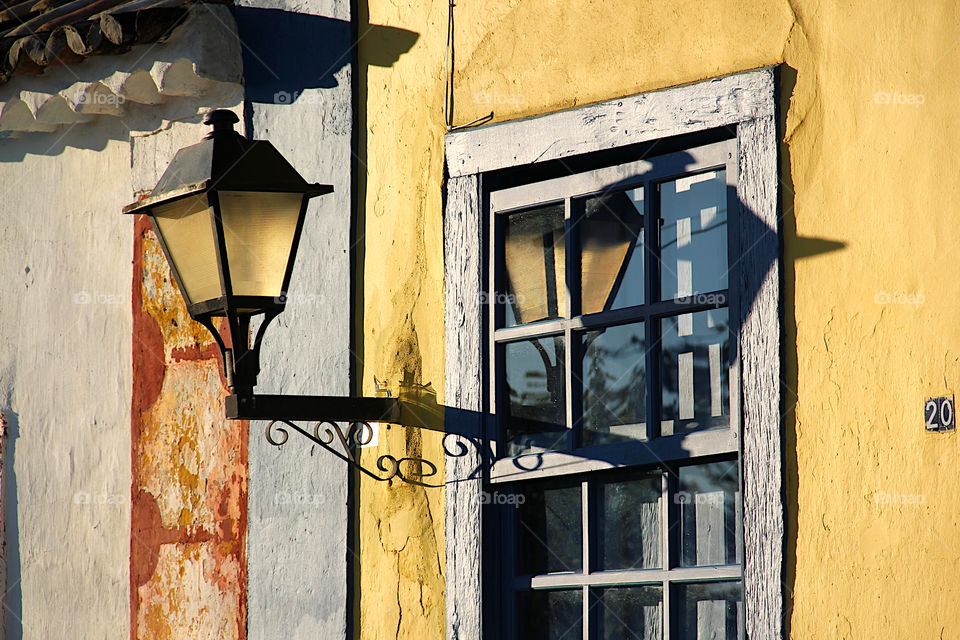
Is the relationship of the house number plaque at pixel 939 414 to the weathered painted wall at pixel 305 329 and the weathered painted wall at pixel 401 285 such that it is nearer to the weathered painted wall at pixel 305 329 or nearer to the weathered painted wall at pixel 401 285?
the weathered painted wall at pixel 401 285

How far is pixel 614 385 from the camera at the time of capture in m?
3.97

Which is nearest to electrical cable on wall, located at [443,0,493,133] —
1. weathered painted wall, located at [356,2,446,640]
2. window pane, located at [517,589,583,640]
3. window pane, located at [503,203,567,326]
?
weathered painted wall, located at [356,2,446,640]

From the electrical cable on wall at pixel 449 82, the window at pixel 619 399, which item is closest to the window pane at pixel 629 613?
the window at pixel 619 399

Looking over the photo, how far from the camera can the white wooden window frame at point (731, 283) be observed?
348 centimetres

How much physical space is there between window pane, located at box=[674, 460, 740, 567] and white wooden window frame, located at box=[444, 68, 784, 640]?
15 cm

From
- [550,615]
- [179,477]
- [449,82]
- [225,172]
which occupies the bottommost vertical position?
[550,615]

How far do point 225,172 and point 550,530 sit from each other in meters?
1.54

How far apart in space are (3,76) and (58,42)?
0.41m

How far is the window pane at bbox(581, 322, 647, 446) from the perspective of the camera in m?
3.91

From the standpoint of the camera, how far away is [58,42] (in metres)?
4.82

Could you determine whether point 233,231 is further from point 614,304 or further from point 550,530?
point 550,530

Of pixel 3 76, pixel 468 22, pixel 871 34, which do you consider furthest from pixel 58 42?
pixel 871 34

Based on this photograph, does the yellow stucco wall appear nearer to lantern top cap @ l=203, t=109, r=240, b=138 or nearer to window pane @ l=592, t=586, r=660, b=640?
window pane @ l=592, t=586, r=660, b=640

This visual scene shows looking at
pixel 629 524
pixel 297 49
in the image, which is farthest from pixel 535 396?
pixel 297 49
